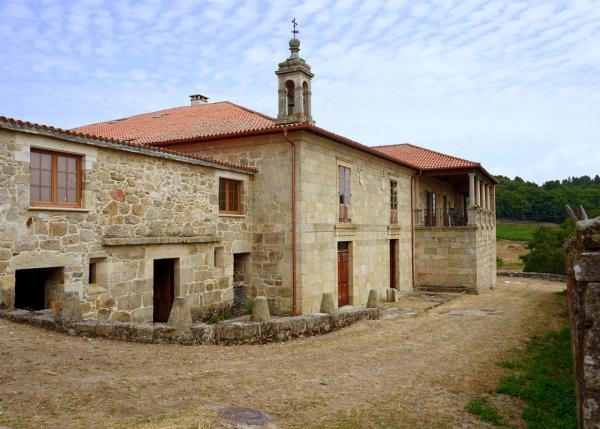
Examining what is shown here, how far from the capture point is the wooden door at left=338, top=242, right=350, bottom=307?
50.7ft

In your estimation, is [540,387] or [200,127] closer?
[540,387]

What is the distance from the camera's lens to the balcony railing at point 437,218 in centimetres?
2166

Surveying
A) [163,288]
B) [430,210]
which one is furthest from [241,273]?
[430,210]

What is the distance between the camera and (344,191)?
15.6 m

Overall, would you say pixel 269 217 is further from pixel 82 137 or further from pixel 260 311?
pixel 82 137

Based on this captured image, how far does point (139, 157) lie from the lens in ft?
34.4

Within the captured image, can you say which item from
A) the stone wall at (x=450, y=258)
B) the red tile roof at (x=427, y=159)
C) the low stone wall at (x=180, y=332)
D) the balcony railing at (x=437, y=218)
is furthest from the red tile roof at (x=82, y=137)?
the balcony railing at (x=437, y=218)

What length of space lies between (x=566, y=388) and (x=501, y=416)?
1.55 meters

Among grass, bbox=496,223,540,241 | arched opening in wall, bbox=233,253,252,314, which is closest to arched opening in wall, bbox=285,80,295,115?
arched opening in wall, bbox=233,253,252,314

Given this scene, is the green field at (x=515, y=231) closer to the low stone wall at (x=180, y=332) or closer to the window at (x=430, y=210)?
the window at (x=430, y=210)

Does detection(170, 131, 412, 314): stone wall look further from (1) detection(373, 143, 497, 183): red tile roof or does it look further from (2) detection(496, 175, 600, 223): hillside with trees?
(2) detection(496, 175, 600, 223): hillside with trees

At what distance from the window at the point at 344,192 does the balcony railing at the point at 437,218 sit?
22.0 ft

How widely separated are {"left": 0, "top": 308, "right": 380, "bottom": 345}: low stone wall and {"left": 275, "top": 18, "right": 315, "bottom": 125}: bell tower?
22.1ft

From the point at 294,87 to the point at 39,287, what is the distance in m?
8.71
